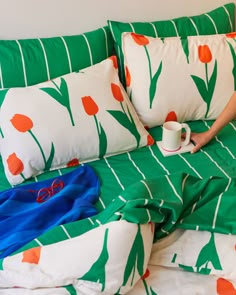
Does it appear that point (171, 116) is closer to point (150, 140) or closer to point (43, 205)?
point (150, 140)

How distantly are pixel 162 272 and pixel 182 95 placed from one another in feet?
2.44

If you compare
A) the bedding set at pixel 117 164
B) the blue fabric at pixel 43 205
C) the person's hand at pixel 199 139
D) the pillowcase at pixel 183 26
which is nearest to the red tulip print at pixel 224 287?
the bedding set at pixel 117 164

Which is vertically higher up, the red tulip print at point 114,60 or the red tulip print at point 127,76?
the red tulip print at point 114,60

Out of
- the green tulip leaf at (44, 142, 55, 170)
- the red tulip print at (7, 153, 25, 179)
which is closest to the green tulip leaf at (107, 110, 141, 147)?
the green tulip leaf at (44, 142, 55, 170)

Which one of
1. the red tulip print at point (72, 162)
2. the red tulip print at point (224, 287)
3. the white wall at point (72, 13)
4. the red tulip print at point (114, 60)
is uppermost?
the white wall at point (72, 13)

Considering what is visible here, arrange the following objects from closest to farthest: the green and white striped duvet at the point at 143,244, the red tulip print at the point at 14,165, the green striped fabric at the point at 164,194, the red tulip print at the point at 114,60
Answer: the green and white striped duvet at the point at 143,244 < the green striped fabric at the point at 164,194 < the red tulip print at the point at 14,165 < the red tulip print at the point at 114,60

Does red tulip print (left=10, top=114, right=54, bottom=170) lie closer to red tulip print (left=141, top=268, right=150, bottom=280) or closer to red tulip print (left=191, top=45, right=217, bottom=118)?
red tulip print (left=141, top=268, right=150, bottom=280)

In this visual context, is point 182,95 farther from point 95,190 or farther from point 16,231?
point 16,231

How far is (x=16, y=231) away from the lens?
→ 1184 mm

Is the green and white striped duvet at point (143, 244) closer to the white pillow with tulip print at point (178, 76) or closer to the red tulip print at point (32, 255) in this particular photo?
the red tulip print at point (32, 255)

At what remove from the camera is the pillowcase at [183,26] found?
1675mm

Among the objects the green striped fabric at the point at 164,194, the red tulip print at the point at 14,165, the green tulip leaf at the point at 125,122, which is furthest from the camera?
the green tulip leaf at the point at 125,122

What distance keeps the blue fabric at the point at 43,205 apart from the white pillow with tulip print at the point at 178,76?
1.27 ft

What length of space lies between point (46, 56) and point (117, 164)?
1.54 feet
